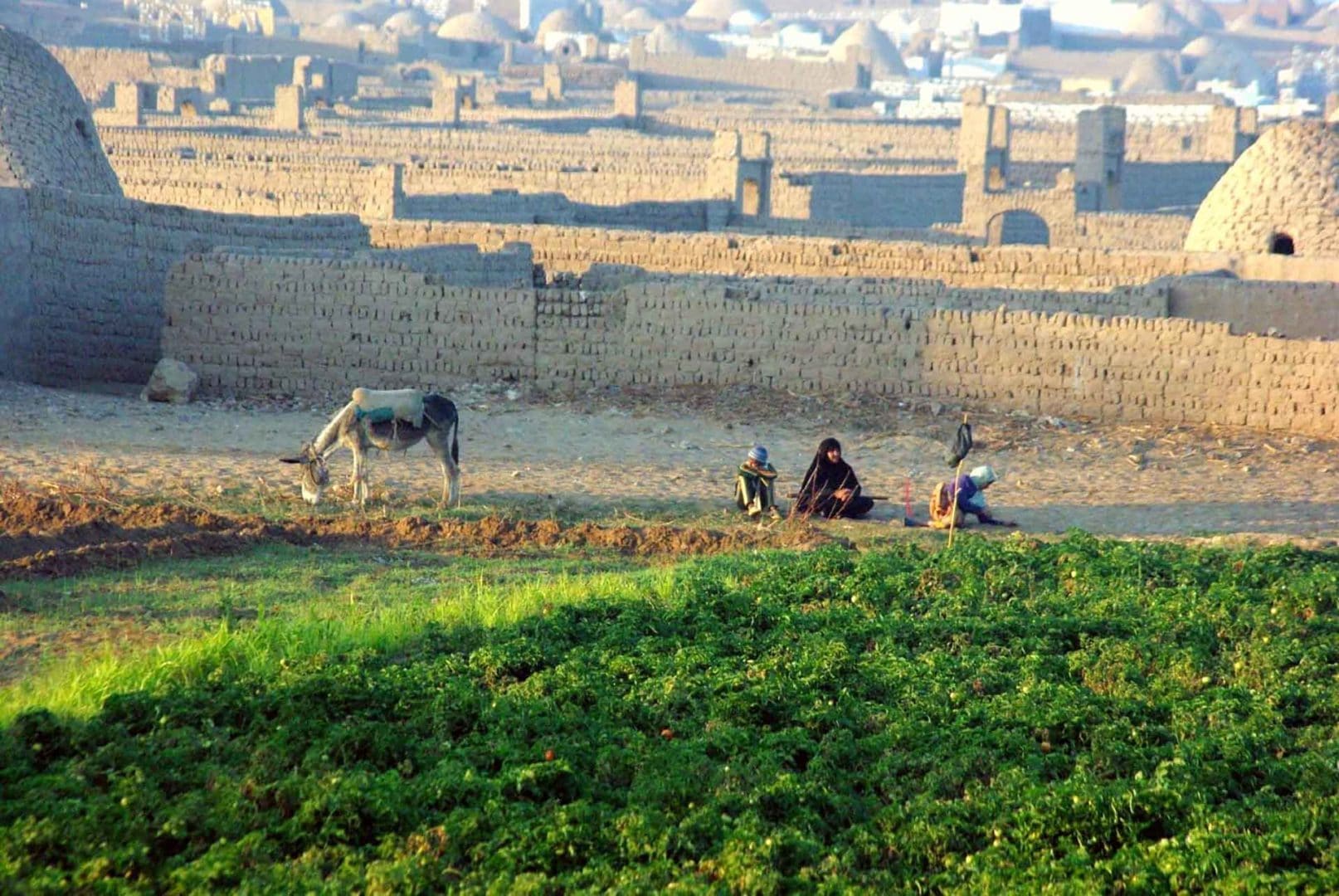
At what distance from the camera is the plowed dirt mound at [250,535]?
10.6m

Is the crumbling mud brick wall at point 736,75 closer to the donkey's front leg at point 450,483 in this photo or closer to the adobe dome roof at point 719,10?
the donkey's front leg at point 450,483

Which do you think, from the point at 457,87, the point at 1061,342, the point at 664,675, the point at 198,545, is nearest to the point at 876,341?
the point at 1061,342

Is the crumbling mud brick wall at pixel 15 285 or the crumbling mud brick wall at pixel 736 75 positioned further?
the crumbling mud brick wall at pixel 736 75

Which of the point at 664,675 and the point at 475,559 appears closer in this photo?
the point at 664,675

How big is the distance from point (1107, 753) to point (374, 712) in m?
2.71

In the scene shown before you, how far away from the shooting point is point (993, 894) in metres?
6.84

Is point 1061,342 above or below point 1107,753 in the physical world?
above

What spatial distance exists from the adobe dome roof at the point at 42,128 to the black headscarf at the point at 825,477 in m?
7.50

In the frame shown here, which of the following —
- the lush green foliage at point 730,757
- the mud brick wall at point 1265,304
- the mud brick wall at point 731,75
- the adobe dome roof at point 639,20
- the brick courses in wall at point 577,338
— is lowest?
the lush green foliage at point 730,757

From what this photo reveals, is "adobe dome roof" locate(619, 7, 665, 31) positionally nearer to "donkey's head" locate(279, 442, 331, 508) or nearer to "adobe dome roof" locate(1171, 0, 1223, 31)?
"adobe dome roof" locate(1171, 0, 1223, 31)

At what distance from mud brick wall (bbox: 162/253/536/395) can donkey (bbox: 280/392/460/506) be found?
3.71m

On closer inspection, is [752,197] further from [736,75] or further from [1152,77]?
[1152,77]

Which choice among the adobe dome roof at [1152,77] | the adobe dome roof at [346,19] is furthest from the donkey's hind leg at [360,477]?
the adobe dome roof at [346,19]

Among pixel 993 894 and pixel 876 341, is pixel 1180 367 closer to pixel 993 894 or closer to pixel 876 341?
pixel 876 341
